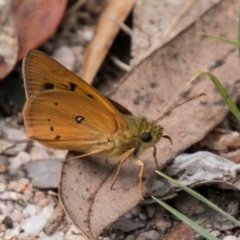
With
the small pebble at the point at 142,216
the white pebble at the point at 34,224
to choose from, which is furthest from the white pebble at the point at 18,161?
the small pebble at the point at 142,216

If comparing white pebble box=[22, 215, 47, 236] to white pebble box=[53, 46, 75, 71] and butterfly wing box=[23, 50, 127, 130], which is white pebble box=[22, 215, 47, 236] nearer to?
butterfly wing box=[23, 50, 127, 130]

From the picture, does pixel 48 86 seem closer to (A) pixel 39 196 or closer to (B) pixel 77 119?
(B) pixel 77 119

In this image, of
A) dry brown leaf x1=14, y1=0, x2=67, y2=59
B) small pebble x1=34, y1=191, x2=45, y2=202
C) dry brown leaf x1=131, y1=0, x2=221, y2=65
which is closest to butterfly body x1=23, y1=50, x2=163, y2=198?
small pebble x1=34, y1=191, x2=45, y2=202

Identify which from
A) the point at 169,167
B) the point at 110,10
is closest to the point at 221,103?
the point at 169,167

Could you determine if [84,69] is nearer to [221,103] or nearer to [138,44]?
[138,44]

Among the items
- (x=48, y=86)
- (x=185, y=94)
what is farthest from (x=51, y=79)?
(x=185, y=94)

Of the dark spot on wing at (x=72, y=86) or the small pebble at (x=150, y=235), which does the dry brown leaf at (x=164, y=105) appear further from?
the dark spot on wing at (x=72, y=86)

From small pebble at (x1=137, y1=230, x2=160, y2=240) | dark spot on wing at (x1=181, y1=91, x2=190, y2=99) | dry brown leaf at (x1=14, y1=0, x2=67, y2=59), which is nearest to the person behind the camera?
small pebble at (x1=137, y1=230, x2=160, y2=240)
